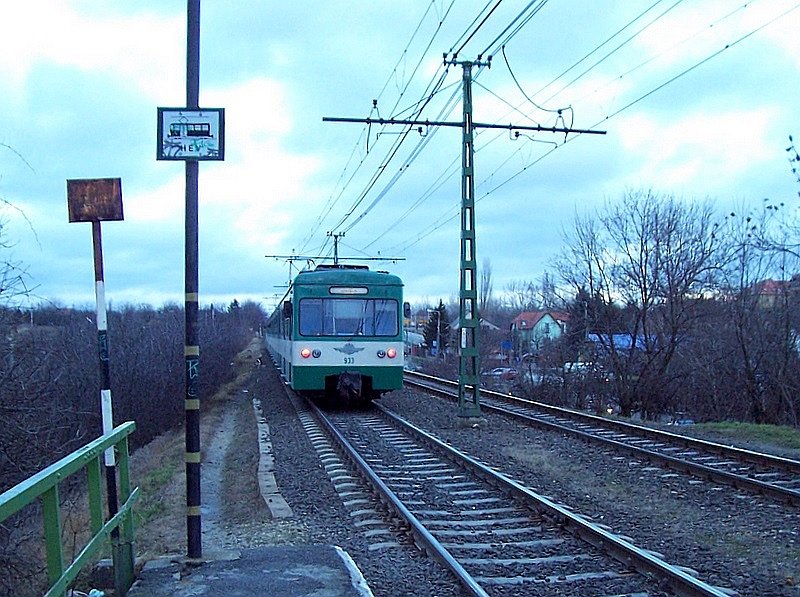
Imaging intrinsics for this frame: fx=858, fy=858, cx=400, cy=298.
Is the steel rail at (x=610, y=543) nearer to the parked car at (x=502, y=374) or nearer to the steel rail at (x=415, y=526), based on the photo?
the steel rail at (x=415, y=526)

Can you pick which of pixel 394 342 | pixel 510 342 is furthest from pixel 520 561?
pixel 510 342

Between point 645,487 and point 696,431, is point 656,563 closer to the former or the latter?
point 645,487

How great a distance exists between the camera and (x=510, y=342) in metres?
57.2

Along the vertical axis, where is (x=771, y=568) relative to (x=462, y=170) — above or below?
below

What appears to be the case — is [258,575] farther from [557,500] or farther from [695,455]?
[695,455]

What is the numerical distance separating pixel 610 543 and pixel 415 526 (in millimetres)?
1801

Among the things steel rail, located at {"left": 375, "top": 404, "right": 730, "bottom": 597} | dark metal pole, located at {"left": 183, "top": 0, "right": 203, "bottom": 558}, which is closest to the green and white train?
steel rail, located at {"left": 375, "top": 404, "right": 730, "bottom": 597}

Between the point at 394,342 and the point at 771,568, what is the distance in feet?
43.8

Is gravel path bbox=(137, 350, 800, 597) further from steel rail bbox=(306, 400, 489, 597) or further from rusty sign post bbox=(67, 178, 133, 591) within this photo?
rusty sign post bbox=(67, 178, 133, 591)

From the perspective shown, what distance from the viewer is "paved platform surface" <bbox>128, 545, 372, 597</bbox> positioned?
565 cm

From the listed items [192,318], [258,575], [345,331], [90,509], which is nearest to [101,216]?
[192,318]

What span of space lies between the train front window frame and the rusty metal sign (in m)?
12.6

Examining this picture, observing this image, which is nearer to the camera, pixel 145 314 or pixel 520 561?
pixel 520 561

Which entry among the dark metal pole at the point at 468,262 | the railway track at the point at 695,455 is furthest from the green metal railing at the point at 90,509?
the dark metal pole at the point at 468,262
